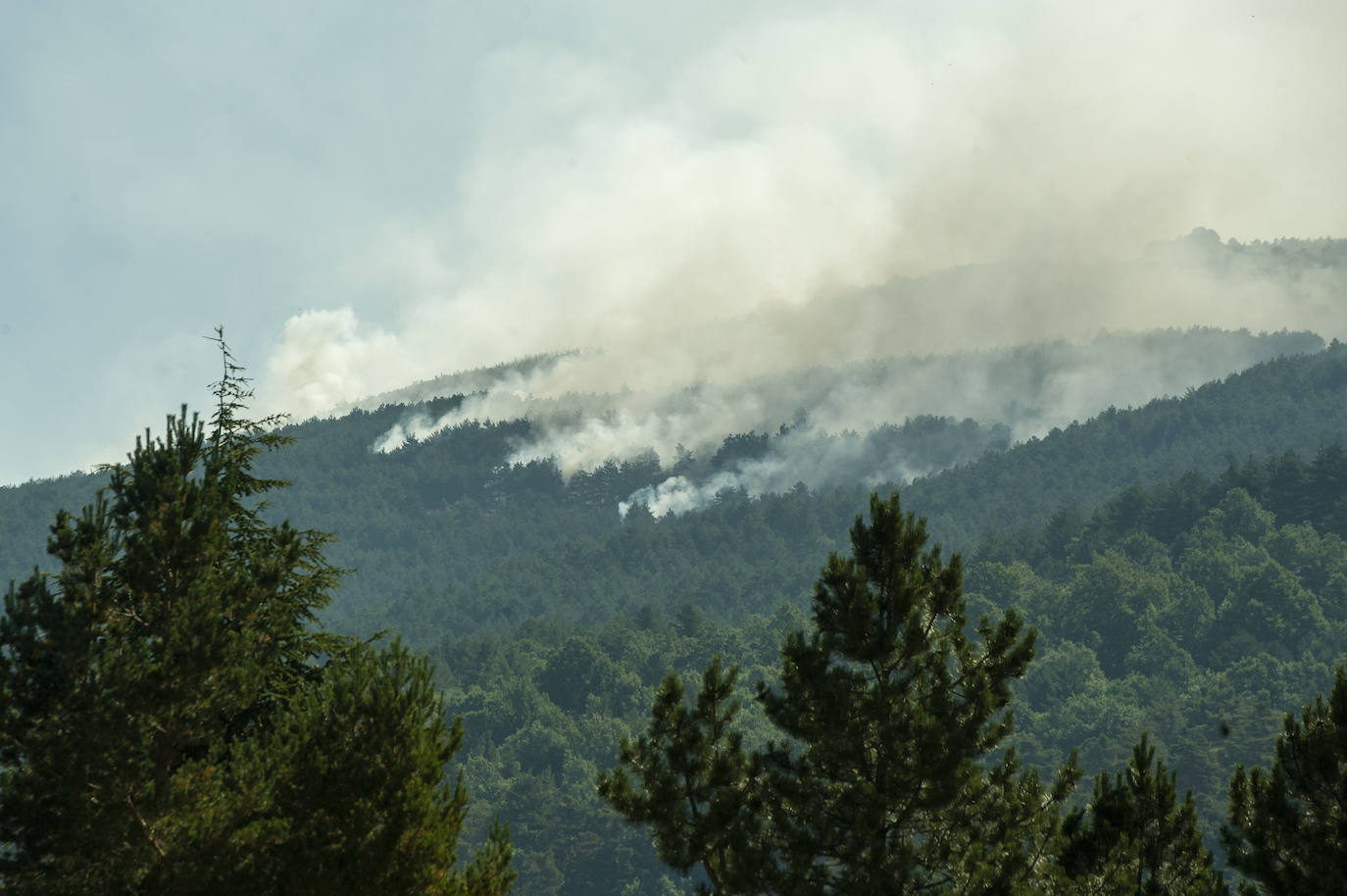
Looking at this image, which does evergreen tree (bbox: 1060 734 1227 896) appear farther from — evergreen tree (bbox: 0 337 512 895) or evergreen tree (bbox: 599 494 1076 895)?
evergreen tree (bbox: 0 337 512 895)

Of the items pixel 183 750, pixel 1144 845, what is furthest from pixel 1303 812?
pixel 183 750

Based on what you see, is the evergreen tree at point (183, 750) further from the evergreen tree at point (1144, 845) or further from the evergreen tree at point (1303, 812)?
the evergreen tree at point (1303, 812)

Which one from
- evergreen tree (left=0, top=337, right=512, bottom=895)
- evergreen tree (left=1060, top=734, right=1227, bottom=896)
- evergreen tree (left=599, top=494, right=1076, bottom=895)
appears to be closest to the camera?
evergreen tree (left=0, top=337, right=512, bottom=895)

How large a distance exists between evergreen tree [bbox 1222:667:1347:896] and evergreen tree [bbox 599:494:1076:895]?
386cm

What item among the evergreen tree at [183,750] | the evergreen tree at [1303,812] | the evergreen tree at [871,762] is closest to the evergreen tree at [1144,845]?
the evergreen tree at [1303,812]

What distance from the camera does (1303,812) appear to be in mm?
20797

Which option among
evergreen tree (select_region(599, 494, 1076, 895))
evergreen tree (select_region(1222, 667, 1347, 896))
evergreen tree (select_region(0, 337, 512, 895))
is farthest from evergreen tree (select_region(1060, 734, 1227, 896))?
evergreen tree (select_region(0, 337, 512, 895))

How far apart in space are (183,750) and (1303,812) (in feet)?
59.1

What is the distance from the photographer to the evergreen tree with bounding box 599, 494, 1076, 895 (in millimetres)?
23406

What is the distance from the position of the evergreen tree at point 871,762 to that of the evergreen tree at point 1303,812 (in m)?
3.86

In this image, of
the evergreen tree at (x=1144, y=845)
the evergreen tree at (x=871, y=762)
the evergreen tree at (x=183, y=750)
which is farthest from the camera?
the evergreen tree at (x=871, y=762)

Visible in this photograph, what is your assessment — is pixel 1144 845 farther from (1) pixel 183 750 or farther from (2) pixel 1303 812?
(1) pixel 183 750

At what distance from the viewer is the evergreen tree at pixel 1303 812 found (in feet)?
64.9

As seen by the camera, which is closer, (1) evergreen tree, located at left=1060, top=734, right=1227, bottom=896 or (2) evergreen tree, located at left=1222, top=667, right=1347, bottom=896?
(2) evergreen tree, located at left=1222, top=667, right=1347, bottom=896
